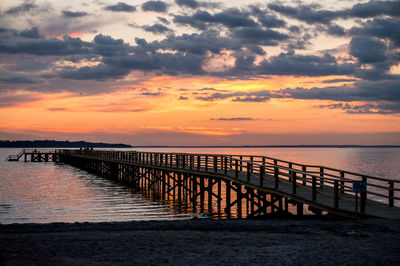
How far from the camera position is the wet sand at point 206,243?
9336 mm

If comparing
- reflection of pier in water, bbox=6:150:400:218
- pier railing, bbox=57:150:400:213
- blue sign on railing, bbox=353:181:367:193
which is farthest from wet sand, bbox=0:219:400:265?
reflection of pier in water, bbox=6:150:400:218

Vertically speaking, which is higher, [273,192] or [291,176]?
[291,176]

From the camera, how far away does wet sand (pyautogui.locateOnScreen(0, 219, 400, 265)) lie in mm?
9336

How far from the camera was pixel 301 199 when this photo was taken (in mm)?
16344

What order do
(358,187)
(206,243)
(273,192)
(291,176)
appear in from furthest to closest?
(273,192)
(291,176)
(358,187)
(206,243)

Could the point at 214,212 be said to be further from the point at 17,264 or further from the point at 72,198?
the point at 17,264

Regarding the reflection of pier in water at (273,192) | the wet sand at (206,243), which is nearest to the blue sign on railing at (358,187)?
the reflection of pier in water at (273,192)

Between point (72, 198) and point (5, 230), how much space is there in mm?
19129

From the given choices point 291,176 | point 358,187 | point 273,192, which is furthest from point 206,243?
point 273,192

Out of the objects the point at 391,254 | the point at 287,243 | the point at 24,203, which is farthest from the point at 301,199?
the point at 24,203

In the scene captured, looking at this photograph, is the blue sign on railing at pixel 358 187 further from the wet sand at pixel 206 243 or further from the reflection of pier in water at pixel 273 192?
the wet sand at pixel 206 243

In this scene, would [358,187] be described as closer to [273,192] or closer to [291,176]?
[291,176]

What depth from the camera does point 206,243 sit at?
11.2 m

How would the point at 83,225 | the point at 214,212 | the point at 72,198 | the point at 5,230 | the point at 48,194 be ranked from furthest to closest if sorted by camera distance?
the point at 48,194 < the point at 72,198 < the point at 214,212 < the point at 83,225 < the point at 5,230
